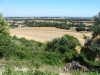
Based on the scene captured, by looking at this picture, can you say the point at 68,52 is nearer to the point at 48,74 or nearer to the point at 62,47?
the point at 62,47

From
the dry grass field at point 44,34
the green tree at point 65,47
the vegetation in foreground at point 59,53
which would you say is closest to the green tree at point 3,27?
A: the vegetation in foreground at point 59,53

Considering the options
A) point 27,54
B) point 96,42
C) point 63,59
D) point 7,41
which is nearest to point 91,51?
point 96,42

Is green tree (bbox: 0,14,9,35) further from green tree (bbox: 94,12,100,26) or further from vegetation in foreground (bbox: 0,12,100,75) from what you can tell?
green tree (bbox: 94,12,100,26)

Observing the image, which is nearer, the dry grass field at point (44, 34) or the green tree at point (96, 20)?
the green tree at point (96, 20)

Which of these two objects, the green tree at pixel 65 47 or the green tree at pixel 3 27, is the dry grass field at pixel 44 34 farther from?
the green tree at pixel 3 27

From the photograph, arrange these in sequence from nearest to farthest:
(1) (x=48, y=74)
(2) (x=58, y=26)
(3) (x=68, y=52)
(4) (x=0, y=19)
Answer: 1. (1) (x=48, y=74)
2. (3) (x=68, y=52)
3. (4) (x=0, y=19)
4. (2) (x=58, y=26)

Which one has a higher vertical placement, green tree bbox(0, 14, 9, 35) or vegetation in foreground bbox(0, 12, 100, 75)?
green tree bbox(0, 14, 9, 35)

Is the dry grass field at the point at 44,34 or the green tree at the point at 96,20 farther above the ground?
the green tree at the point at 96,20

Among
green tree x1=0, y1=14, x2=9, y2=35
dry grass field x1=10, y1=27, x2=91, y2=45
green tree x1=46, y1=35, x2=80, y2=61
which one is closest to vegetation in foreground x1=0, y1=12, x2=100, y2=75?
green tree x1=46, y1=35, x2=80, y2=61

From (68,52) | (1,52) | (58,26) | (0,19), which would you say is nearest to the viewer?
(1,52)

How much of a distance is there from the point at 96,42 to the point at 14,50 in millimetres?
8620

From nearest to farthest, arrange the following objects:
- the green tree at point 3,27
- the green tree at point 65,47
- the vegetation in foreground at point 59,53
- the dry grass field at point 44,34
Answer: the vegetation in foreground at point 59,53, the green tree at point 65,47, the green tree at point 3,27, the dry grass field at point 44,34

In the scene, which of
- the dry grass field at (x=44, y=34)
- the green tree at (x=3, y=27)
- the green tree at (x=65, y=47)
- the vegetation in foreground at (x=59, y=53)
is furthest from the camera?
the dry grass field at (x=44, y=34)

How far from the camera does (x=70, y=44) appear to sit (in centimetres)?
3020
